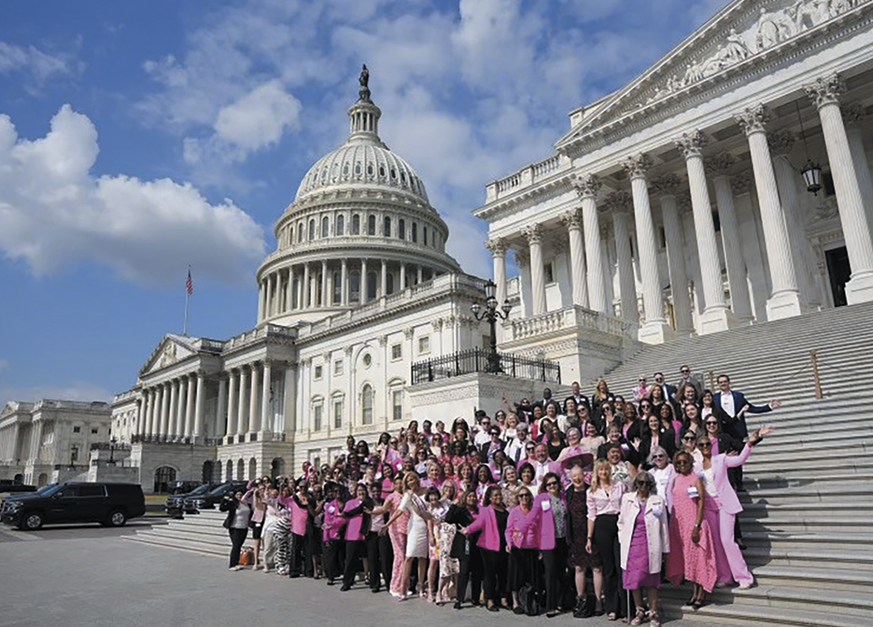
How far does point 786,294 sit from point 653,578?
68.7 ft

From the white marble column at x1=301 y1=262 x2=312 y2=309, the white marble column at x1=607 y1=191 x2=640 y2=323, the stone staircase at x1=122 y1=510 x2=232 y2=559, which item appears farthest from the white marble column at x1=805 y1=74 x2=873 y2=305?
the white marble column at x1=301 y1=262 x2=312 y2=309

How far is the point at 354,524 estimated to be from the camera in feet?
37.1

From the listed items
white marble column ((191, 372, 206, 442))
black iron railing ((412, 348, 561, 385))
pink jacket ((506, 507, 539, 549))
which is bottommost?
pink jacket ((506, 507, 539, 549))

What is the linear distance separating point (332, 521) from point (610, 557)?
5.26m

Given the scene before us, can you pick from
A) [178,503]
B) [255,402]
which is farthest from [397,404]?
[178,503]

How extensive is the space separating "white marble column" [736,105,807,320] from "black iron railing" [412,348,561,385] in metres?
8.77

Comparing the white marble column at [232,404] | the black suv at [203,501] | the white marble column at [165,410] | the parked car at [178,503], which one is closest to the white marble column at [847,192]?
the black suv at [203,501]

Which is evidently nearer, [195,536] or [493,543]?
[493,543]

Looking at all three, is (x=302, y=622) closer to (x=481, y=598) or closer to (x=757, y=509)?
(x=481, y=598)

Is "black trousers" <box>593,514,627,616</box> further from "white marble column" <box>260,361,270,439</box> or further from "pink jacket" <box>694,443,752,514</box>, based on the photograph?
"white marble column" <box>260,361,270,439</box>

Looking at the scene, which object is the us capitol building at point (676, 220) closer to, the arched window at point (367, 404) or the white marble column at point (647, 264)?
the white marble column at point (647, 264)

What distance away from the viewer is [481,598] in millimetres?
9805

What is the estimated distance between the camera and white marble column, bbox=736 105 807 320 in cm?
2547

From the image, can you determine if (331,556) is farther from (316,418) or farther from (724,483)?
(316,418)
